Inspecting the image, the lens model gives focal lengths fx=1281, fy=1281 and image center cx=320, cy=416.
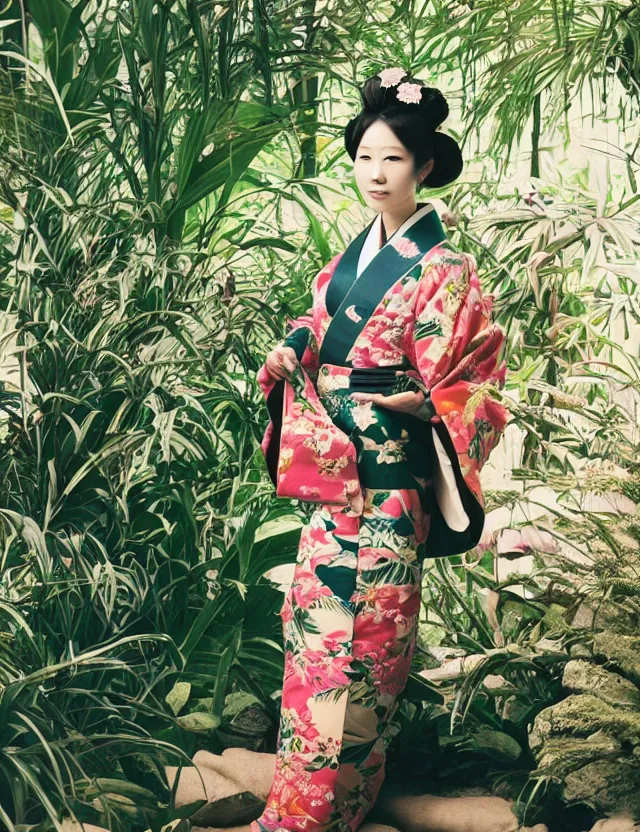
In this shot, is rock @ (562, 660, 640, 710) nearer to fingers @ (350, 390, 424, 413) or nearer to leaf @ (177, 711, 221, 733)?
fingers @ (350, 390, 424, 413)

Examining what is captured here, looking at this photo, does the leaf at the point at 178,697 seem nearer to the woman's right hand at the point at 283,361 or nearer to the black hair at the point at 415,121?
the woman's right hand at the point at 283,361

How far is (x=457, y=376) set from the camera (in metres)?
2.55

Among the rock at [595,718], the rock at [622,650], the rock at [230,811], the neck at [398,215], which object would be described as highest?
the neck at [398,215]

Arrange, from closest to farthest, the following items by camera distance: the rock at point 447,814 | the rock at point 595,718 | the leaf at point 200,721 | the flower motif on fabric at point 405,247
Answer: the rock at point 595,718 < the flower motif on fabric at point 405,247 < the rock at point 447,814 < the leaf at point 200,721

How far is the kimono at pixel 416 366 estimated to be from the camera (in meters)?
2.56

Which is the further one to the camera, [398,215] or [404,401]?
[398,215]

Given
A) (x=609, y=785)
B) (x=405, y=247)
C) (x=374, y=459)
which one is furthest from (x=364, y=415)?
→ (x=609, y=785)

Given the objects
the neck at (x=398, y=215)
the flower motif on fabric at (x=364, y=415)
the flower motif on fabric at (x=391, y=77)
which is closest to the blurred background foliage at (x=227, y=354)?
the flower motif on fabric at (x=364, y=415)

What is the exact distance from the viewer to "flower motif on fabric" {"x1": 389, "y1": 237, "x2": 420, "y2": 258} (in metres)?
2.64

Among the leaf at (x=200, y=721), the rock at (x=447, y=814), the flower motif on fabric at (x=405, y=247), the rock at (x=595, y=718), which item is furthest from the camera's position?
the leaf at (x=200, y=721)

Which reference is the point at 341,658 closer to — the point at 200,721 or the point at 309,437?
the point at 309,437

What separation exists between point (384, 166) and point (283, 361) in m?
0.45

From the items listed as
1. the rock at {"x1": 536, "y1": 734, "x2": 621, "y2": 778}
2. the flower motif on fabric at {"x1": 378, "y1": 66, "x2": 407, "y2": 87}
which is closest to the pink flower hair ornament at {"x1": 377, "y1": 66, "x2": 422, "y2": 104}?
the flower motif on fabric at {"x1": 378, "y1": 66, "x2": 407, "y2": 87}

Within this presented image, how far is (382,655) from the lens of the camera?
2607 mm
